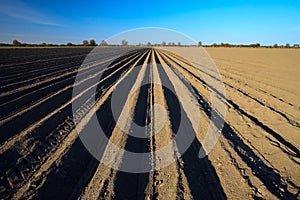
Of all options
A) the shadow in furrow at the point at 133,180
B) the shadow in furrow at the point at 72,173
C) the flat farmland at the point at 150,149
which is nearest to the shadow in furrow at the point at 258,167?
the flat farmland at the point at 150,149

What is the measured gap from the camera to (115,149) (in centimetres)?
446

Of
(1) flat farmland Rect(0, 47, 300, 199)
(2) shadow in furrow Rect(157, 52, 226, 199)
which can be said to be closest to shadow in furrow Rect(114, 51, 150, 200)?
(1) flat farmland Rect(0, 47, 300, 199)

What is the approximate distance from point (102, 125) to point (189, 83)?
6.46 meters

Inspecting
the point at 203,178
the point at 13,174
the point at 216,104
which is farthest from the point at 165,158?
the point at 216,104

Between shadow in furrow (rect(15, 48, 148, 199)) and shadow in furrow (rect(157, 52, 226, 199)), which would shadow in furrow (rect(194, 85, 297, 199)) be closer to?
shadow in furrow (rect(157, 52, 226, 199))

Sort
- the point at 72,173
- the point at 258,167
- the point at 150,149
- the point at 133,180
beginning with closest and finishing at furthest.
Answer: the point at 133,180 → the point at 72,173 → the point at 258,167 → the point at 150,149

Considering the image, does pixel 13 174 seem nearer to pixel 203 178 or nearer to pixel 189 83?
pixel 203 178

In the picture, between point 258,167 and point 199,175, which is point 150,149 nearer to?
point 199,175

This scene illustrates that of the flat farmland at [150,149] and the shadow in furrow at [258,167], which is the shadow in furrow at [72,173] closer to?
the flat farmland at [150,149]

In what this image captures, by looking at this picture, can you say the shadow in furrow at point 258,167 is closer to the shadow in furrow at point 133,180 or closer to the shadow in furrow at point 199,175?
the shadow in furrow at point 199,175

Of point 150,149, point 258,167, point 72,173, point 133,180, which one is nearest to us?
point 133,180

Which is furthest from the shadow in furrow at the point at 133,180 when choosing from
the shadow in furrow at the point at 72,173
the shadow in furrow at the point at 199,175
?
the shadow in furrow at the point at 199,175

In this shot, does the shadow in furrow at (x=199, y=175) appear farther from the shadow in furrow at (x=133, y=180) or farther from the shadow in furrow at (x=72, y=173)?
the shadow in furrow at (x=72, y=173)

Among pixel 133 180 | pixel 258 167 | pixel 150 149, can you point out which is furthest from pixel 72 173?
pixel 258 167
